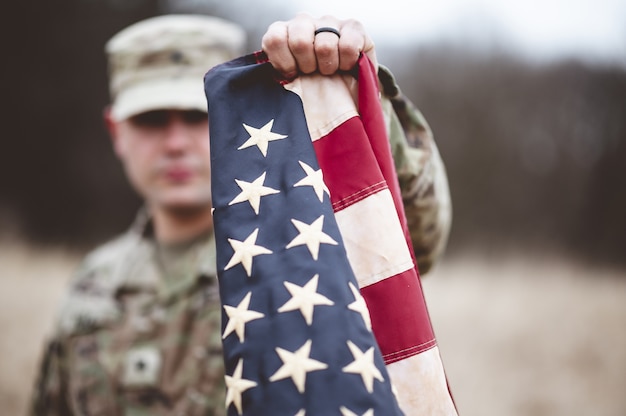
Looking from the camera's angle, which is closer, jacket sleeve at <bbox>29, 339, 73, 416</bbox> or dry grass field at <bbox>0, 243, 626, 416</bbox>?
jacket sleeve at <bbox>29, 339, 73, 416</bbox>

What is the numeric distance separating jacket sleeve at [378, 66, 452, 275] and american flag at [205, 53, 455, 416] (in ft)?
0.66

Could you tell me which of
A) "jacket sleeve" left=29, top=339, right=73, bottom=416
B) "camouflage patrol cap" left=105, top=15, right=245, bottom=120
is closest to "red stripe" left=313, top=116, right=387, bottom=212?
"camouflage patrol cap" left=105, top=15, right=245, bottom=120

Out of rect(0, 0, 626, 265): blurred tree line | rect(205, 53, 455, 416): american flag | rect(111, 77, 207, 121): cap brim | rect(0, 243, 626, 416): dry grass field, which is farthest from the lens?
rect(0, 0, 626, 265): blurred tree line

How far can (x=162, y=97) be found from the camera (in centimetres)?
179

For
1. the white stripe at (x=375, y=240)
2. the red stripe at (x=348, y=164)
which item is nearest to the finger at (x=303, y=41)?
the red stripe at (x=348, y=164)

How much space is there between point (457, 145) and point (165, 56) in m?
8.51

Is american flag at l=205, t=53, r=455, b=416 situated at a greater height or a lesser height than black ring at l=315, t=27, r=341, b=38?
lesser

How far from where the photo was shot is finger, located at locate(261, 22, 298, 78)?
33.8 inches

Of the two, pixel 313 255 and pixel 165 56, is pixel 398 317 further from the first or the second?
pixel 165 56

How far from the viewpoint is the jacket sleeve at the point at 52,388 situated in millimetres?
1821

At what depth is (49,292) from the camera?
564 cm

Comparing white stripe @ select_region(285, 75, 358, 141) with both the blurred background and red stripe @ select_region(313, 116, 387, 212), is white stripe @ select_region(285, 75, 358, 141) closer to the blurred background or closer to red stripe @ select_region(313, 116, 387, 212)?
red stripe @ select_region(313, 116, 387, 212)

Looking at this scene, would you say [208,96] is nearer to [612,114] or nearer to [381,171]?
[381,171]

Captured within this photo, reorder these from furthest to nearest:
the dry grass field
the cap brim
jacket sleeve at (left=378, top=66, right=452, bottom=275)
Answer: the dry grass field
the cap brim
jacket sleeve at (left=378, top=66, right=452, bottom=275)
